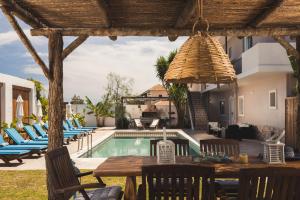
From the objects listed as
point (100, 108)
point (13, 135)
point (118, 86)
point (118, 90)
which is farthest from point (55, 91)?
point (118, 86)

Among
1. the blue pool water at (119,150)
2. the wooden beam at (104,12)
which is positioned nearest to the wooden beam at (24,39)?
the wooden beam at (104,12)

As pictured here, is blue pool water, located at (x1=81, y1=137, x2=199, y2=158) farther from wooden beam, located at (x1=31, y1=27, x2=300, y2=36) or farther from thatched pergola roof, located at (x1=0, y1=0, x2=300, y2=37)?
thatched pergola roof, located at (x1=0, y1=0, x2=300, y2=37)

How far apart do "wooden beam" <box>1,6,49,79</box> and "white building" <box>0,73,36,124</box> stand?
1251 centimetres

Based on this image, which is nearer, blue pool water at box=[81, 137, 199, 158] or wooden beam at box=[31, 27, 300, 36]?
wooden beam at box=[31, 27, 300, 36]

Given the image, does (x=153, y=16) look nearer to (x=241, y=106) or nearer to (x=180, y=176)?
(x=180, y=176)

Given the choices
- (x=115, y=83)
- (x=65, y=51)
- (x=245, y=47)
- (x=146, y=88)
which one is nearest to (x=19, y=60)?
(x=146, y=88)

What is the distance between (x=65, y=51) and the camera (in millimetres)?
7375

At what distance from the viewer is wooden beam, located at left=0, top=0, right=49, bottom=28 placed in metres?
6.09

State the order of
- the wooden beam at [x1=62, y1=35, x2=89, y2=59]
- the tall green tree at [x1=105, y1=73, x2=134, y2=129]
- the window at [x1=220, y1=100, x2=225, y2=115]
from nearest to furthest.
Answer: the wooden beam at [x1=62, y1=35, x2=89, y2=59]
the window at [x1=220, y1=100, x2=225, y2=115]
the tall green tree at [x1=105, y1=73, x2=134, y2=129]

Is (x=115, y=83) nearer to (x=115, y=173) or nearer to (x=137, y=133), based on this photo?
(x=137, y=133)

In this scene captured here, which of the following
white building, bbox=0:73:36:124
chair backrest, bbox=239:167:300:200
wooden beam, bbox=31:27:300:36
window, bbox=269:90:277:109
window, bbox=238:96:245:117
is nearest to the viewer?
chair backrest, bbox=239:167:300:200

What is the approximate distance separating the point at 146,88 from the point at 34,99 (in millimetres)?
35073

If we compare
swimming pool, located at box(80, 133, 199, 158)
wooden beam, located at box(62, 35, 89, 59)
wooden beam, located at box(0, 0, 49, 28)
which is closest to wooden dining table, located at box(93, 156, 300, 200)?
wooden beam, located at box(62, 35, 89, 59)

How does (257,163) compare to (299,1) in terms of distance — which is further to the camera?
(299,1)
